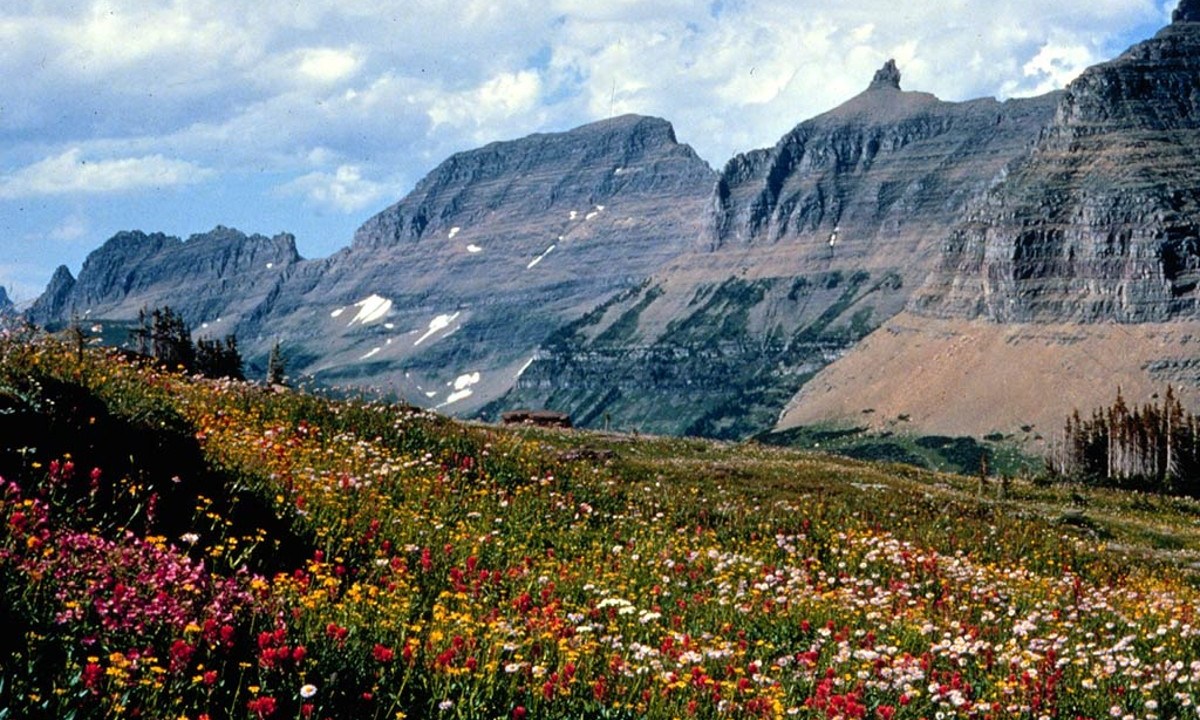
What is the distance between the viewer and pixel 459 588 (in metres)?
13.0

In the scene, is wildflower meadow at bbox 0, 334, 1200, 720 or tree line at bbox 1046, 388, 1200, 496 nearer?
wildflower meadow at bbox 0, 334, 1200, 720

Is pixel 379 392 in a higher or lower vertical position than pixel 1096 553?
higher

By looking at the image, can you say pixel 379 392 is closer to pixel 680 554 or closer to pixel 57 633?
pixel 680 554

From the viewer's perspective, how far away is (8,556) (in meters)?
9.26

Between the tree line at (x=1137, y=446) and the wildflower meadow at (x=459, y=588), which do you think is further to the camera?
the tree line at (x=1137, y=446)

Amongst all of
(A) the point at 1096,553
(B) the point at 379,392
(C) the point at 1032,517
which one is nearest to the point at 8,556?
(B) the point at 379,392

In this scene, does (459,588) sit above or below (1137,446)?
above

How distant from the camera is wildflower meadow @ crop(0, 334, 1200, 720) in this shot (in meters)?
8.75

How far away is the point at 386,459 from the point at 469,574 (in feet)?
24.0

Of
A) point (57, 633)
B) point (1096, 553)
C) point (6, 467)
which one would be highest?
point (6, 467)

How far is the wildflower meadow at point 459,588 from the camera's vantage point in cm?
875

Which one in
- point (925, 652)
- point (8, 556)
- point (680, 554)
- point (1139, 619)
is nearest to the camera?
point (8, 556)

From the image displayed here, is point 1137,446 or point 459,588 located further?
point 1137,446

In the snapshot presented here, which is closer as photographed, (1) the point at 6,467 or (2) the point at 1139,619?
(1) the point at 6,467
